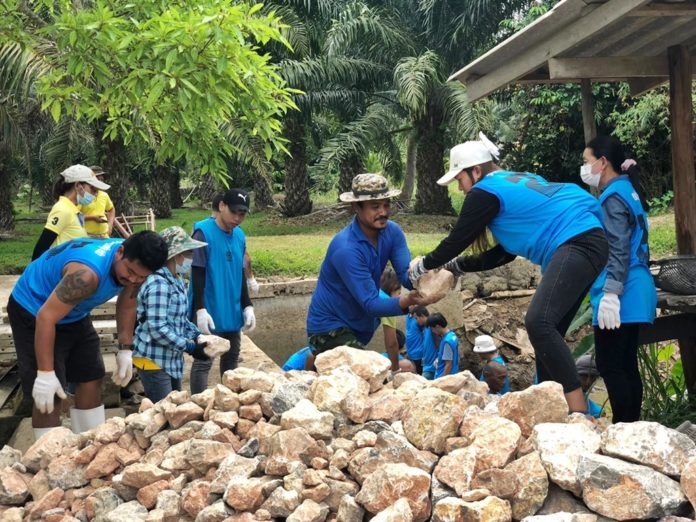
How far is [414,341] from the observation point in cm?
812

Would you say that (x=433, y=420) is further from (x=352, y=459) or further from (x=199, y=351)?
(x=199, y=351)

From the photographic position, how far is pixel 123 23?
5.60 m

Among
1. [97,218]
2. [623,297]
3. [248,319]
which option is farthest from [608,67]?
[97,218]

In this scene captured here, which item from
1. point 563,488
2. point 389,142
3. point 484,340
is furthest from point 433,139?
point 563,488

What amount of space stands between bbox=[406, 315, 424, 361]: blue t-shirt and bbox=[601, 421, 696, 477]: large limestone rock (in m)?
5.06

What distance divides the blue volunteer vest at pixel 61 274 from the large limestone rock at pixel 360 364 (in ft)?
3.79

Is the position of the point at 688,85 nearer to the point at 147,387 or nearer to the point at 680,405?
the point at 680,405

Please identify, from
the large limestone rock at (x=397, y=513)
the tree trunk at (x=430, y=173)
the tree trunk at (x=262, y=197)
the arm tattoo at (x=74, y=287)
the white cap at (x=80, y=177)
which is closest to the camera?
the large limestone rock at (x=397, y=513)

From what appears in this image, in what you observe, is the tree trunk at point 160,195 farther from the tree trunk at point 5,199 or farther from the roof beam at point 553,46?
the roof beam at point 553,46

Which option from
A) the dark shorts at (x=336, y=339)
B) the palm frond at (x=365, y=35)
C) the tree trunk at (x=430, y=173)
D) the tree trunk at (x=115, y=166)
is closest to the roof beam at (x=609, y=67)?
the dark shorts at (x=336, y=339)

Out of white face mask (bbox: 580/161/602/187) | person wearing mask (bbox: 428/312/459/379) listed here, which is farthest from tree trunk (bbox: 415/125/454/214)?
white face mask (bbox: 580/161/602/187)

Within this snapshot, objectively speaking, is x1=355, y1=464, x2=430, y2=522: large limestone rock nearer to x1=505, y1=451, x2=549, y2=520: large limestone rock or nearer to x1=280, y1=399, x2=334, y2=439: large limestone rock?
x1=505, y1=451, x2=549, y2=520: large limestone rock

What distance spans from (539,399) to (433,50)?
15.8 meters

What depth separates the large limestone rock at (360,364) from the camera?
12.9 feet
